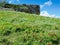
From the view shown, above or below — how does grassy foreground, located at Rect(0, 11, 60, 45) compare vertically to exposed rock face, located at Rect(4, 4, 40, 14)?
below

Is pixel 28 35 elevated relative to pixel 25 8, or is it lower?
lower

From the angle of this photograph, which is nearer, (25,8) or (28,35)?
(28,35)

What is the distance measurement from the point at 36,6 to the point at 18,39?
23.4 metres

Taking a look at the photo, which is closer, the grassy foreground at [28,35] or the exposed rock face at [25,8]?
the grassy foreground at [28,35]

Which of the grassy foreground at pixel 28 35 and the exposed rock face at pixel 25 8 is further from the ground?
the exposed rock face at pixel 25 8

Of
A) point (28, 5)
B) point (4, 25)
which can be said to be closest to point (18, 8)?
point (28, 5)

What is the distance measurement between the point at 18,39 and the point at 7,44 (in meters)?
0.59

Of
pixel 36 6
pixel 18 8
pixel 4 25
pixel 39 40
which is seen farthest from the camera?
pixel 36 6

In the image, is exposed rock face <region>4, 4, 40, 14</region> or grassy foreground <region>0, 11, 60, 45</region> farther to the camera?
exposed rock face <region>4, 4, 40, 14</region>

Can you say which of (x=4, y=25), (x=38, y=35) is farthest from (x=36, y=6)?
(x=38, y=35)

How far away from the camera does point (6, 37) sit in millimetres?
11461

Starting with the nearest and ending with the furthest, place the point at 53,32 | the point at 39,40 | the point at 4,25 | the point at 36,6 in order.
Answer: the point at 39,40 → the point at 53,32 → the point at 4,25 → the point at 36,6

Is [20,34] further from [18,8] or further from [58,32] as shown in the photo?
[18,8]

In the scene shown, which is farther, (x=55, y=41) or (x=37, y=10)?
(x=37, y=10)
